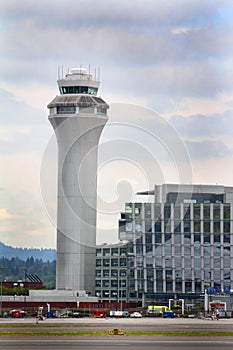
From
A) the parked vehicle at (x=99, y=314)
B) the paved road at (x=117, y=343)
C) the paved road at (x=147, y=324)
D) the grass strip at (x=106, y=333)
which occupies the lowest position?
the paved road at (x=117, y=343)

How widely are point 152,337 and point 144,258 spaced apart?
11544 centimetres

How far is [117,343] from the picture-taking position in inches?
2923

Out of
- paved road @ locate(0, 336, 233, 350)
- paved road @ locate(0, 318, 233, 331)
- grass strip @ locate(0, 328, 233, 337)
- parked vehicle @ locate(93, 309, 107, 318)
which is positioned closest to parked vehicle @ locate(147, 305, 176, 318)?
parked vehicle @ locate(93, 309, 107, 318)

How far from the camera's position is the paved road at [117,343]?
70.3 m

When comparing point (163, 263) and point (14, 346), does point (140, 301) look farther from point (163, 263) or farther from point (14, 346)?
point (14, 346)

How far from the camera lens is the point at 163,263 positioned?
654 feet

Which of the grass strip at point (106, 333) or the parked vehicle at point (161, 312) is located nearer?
the grass strip at point (106, 333)

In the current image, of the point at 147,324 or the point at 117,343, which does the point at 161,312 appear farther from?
the point at 117,343

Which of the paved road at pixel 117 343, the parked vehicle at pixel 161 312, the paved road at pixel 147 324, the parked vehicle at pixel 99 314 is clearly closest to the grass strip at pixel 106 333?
the paved road at pixel 117 343

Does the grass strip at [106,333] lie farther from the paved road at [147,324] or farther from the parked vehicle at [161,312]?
the parked vehicle at [161,312]

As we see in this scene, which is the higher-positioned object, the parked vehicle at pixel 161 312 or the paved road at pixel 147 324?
the parked vehicle at pixel 161 312

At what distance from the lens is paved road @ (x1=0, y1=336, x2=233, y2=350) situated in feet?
231

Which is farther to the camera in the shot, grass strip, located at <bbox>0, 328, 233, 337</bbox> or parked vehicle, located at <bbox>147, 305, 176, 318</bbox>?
parked vehicle, located at <bbox>147, 305, 176, 318</bbox>

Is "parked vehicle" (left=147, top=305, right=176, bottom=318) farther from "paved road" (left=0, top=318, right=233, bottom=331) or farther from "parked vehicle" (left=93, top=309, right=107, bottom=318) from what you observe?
"paved road" (left=0, top=318, right=233, bottom=331)
